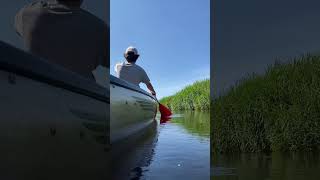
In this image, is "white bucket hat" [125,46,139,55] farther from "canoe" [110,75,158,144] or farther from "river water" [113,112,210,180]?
"river water" [113,112,210,180]

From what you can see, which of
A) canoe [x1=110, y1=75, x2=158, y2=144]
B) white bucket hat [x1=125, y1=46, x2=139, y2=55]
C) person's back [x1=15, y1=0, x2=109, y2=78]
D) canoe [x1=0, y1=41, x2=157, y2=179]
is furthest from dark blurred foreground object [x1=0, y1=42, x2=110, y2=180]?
white bucket hat [x1=125, y1=46, x2=139, y2=55]

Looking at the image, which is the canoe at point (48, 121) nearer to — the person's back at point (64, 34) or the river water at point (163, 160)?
the person's back at point (64, 34)

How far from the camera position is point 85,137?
3930 mm

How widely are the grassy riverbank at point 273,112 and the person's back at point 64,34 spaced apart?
4357 millimetres

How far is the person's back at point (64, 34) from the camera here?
3.68 m

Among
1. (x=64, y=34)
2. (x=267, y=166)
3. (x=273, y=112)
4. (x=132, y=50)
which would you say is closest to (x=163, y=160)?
(x=267, y=166)

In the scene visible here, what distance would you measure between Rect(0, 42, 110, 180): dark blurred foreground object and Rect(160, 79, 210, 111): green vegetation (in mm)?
11224

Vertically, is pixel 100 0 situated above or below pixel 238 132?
above

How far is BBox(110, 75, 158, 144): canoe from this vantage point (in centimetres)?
502

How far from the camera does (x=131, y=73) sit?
26.1 ft

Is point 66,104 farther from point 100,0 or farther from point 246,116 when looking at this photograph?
point 246,116

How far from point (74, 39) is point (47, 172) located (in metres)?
1.10

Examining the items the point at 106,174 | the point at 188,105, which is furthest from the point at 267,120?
the point at 188,105

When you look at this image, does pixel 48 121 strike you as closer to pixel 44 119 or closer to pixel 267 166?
pixel 44 119
